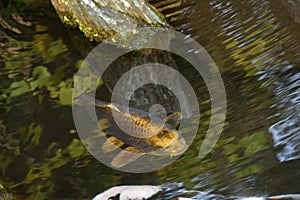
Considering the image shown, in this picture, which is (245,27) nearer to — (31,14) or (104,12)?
(104,12)

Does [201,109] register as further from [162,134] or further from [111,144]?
[111,144]

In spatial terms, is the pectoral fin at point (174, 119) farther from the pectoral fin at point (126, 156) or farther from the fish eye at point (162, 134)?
the pectoral fin at point (126, 156)

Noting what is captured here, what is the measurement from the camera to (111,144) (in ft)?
11.0

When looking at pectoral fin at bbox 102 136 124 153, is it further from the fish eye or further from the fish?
the fish eye

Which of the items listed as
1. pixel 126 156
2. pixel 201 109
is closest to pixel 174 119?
pixel 201 109

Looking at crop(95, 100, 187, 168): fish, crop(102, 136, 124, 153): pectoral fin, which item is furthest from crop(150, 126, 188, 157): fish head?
crop(102, 136, 124, 153): pectoral fin

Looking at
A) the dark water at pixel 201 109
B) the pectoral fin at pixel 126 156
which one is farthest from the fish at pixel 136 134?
the dark water at pixel 201 109

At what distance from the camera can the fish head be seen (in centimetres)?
312

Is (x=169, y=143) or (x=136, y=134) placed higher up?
(x=136, y=134)

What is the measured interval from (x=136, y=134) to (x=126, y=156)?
0.16m

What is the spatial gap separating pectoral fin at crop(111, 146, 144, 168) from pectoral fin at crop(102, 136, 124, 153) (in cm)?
8

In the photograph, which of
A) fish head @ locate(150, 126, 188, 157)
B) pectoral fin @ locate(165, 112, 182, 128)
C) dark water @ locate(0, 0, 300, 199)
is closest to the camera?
dark water @ locate(0, 0, 300, 199)

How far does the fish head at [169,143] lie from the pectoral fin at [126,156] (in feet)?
0.33

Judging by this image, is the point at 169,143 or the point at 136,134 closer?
the point at 169,143
